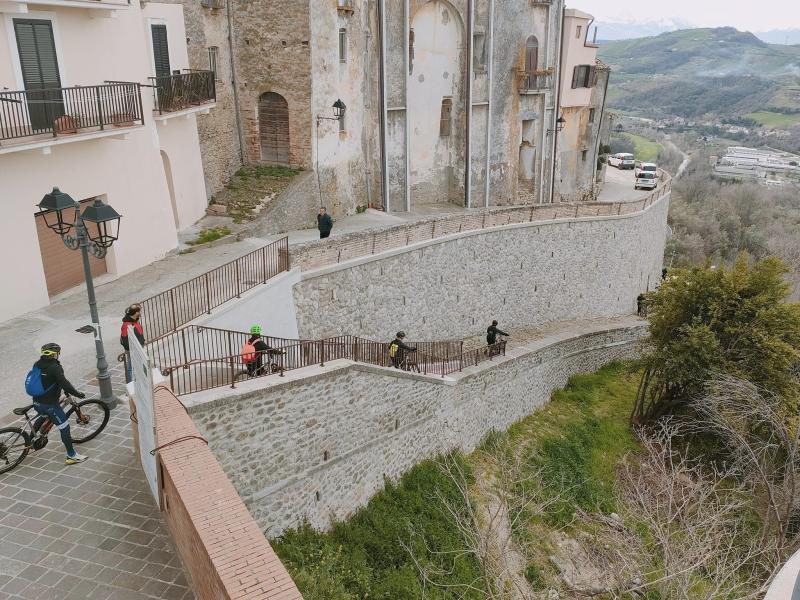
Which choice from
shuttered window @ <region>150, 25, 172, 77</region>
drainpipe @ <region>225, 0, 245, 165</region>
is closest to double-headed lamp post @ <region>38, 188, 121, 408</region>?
shuttered window @ <region>150, 25, 172, 77</region>

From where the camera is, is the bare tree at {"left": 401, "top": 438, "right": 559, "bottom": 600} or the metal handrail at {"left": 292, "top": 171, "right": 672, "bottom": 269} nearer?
the bare tree at {"left": 401, "top": 438, "right": 559, "bottom": 600}

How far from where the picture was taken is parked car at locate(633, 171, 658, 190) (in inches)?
1424

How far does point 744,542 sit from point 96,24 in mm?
18746

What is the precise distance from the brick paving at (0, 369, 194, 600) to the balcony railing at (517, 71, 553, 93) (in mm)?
23791

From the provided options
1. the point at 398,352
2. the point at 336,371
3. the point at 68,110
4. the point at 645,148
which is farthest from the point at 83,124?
the point at 645,148

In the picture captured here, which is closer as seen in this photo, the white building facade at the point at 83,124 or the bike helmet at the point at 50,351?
the bike helmet at the point at 50,351

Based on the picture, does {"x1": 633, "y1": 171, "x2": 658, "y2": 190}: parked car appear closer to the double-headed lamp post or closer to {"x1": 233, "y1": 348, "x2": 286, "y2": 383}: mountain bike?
{"x1": 233, "y1": 348, "x2": 286, "y2": 383}: mountain bike

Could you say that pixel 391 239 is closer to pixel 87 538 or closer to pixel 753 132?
pixel 87 538

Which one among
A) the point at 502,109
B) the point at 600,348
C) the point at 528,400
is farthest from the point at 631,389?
the point at 502,109

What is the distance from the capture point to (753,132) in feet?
375

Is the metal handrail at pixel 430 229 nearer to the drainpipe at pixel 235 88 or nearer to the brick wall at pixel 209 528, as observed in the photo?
the brick wall at pixel 209 528

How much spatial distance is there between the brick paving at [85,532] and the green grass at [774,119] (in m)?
133

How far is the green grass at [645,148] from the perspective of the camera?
8431 cm

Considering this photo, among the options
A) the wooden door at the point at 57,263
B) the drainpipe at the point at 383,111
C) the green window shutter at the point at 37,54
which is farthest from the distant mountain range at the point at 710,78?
the green window shutter at the point at 37,54
